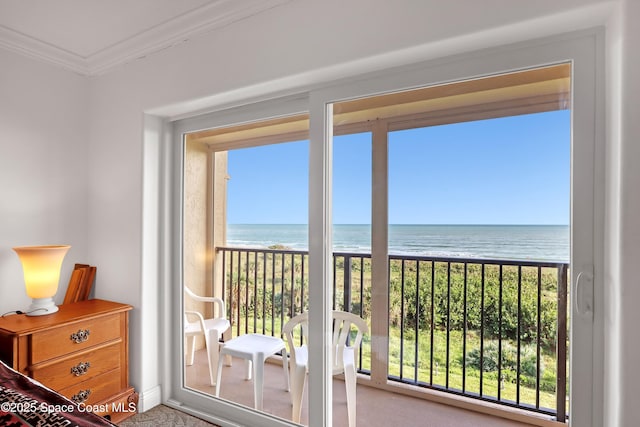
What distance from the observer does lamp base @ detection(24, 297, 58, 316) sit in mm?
2188

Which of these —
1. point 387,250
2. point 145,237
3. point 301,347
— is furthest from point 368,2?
point 145,237

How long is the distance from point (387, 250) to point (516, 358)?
0.72 metres

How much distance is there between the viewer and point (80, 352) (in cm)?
216

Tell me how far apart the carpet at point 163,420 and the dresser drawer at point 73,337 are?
0.54 metres

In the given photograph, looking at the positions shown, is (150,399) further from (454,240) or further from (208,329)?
(454,240)

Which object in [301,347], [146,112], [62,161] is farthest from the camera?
[62,161]

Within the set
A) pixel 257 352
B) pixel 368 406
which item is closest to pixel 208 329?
pixel 257 352

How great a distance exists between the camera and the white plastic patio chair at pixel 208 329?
2.38 m

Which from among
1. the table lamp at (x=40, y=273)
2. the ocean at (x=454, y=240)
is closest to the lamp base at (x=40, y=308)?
the table lamp at (x=40, y=273)

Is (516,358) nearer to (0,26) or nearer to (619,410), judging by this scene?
(619,410)

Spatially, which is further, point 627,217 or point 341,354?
point 341,354

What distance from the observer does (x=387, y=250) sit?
5.98ft

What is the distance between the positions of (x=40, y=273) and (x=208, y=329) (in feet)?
3.47

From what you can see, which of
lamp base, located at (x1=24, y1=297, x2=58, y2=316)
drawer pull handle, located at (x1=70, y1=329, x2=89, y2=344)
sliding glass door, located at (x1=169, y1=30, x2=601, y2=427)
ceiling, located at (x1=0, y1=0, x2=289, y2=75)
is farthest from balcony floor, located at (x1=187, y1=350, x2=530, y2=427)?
ceiling, located at (x1=0, y1=0, x2=289, y2=75)
